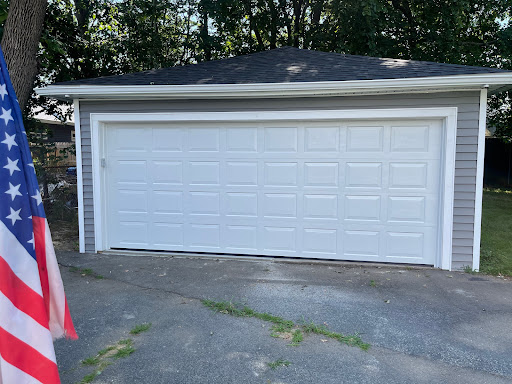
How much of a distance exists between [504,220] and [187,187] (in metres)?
7.36

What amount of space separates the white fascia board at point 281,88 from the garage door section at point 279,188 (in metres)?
0.48

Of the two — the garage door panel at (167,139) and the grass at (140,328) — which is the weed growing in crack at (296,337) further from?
the garage door panel at (167,139)

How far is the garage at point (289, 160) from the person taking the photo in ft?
17.4

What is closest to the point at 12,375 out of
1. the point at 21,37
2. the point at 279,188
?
the point at 279,188

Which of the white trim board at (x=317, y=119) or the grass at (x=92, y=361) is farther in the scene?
the white trim board at (x=317, y=119)

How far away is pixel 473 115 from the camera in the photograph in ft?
17.1

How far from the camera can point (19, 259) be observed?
209cm

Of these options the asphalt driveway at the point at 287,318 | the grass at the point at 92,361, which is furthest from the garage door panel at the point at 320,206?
the grass at the point at 92,361

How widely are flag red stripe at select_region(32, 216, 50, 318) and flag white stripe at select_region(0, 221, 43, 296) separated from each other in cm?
16

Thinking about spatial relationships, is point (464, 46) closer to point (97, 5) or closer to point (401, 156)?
point (401, 156)

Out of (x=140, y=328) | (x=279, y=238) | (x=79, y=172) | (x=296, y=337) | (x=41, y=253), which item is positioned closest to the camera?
(x=41, y=253)

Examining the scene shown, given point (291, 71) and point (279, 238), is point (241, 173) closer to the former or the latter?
point (279, 238)

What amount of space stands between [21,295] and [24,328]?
0.55 feet

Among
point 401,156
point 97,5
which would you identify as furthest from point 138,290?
point 97,5
